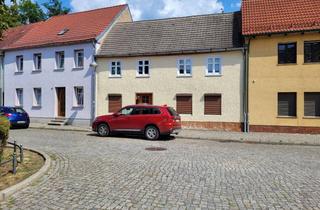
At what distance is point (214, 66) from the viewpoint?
68.0ft

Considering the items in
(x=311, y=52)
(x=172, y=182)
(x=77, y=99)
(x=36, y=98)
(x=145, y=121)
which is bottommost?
(x=172, y=182)

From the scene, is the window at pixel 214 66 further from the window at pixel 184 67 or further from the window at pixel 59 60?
the window at pixel 59 60

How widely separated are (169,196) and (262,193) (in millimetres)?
1885

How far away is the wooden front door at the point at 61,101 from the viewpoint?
25359 mm

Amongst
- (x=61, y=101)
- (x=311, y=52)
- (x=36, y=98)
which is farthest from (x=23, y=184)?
(x=36, y=98)

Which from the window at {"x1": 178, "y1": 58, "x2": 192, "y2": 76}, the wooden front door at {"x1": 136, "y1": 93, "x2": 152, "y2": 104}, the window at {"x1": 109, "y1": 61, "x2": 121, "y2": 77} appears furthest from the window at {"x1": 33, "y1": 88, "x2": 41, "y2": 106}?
the window at {"x1": 178, "y1": 58, "x2": 192, "y2": 76}

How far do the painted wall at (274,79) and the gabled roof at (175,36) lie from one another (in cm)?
166

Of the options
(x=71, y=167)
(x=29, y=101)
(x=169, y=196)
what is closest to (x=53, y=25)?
(x=29, y=101)

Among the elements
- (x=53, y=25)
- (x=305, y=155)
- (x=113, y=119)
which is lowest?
(x=305, y=155)

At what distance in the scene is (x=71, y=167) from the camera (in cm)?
868

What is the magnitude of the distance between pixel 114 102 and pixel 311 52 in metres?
13.3

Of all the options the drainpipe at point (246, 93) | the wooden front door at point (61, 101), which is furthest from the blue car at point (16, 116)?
the drainpipe at point (246, 93)

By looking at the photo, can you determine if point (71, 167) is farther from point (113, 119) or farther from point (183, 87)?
point (183, 87)

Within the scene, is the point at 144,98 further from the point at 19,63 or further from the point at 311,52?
the point at 19,63
